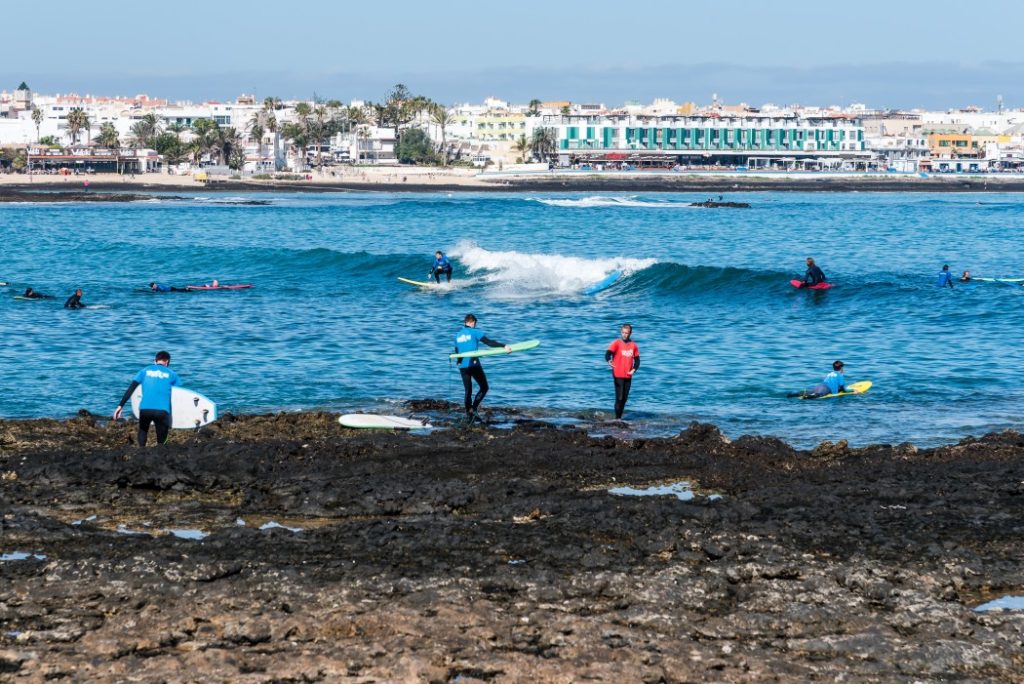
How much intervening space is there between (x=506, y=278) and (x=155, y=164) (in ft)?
462

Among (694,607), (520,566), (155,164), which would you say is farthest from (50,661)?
(155,164)

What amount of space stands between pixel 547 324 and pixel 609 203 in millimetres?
90089

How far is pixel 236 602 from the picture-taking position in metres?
10.0

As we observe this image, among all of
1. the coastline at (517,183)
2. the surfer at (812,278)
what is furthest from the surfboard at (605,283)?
the coastline at (517,183)

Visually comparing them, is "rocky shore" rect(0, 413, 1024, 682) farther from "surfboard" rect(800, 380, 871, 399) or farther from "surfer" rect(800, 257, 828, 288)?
"surfer" rect(800, 257, 828, 288)

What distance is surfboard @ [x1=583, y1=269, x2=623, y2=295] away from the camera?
40.6 metres

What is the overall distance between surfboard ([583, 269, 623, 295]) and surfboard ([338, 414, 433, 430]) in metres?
22.7

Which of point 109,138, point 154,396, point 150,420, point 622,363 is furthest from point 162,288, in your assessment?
point 109,138

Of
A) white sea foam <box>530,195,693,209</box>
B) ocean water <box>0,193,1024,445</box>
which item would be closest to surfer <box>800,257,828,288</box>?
ocean water <box>0,193,1024,445</box>

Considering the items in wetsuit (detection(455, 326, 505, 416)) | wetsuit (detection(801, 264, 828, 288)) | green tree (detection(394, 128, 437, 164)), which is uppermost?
green tree (detection(394, 128, 437, 164))

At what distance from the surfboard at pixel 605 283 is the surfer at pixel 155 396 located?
25.4 m

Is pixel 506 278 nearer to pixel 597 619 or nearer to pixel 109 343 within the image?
pixel 109 343

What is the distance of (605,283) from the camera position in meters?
41.2

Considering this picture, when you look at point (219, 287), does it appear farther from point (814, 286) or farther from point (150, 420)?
point (150, 420)
